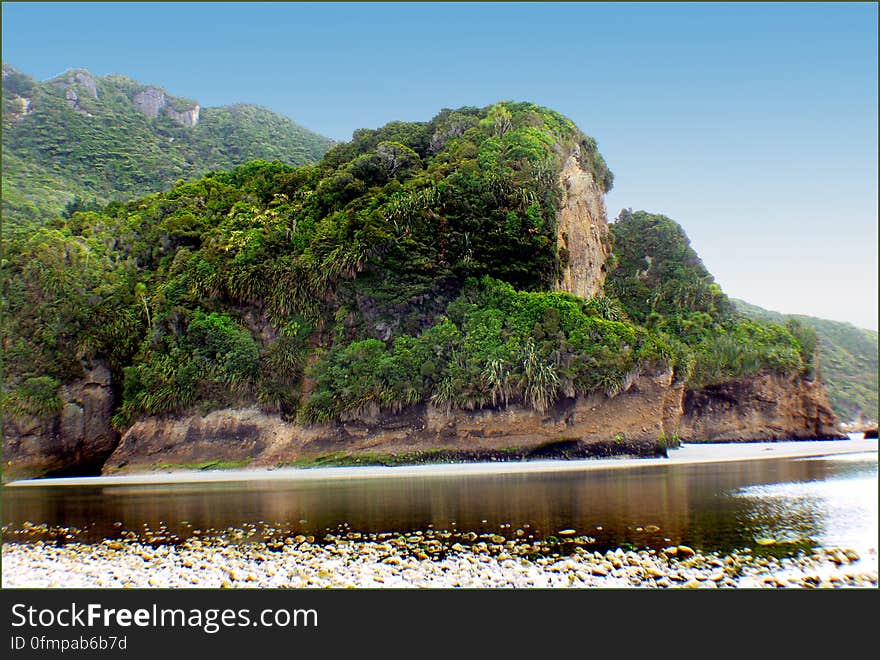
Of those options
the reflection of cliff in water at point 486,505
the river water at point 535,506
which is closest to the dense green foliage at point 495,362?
the river water at point 535,506

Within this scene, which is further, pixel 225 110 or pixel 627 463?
pixel 225 110

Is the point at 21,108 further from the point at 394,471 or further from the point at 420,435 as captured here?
the point at 394,471

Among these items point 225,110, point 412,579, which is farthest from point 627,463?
point 225,110

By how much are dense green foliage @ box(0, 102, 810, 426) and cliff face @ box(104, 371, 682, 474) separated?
1.02 m

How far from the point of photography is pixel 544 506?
20375mm

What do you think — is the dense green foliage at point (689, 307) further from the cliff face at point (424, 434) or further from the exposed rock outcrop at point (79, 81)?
the exposed rock outcrop at point (79, 81)

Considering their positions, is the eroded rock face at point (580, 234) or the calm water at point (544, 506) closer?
A: the calm water at point (544, 506)

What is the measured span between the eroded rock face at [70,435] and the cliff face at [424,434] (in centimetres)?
348

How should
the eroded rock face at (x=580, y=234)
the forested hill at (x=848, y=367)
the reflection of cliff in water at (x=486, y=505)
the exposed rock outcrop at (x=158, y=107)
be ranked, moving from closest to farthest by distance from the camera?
the reflection of cliff in water at (x=486, y=505) < the eroded rock face at (x=580, y=234) < the forested hill at (x=848, y=367) < the exposed rock outcrop at (x=158, y=107)

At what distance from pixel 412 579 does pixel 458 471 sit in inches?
959

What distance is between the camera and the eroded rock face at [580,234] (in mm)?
55500

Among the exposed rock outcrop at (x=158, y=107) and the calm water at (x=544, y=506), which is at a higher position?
the exposed rock outcrop at (x=158, y=107)
